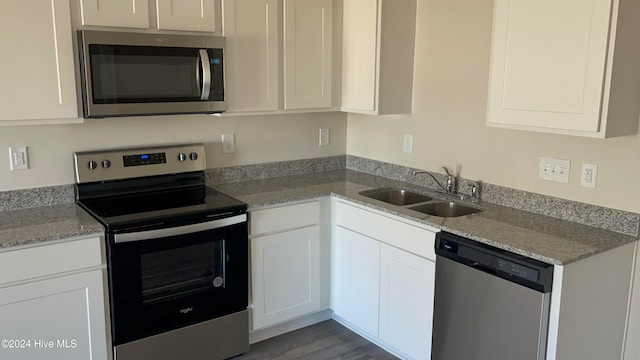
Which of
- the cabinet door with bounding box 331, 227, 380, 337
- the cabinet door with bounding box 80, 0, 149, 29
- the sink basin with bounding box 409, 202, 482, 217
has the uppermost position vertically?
the cabinet door with bounding box 80, 0, 149, 29

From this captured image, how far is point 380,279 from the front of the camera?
9.56 ft

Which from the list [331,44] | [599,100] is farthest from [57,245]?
[599,100]

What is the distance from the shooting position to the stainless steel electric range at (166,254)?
→ 8.18 feet

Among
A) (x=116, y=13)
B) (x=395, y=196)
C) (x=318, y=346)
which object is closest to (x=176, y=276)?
(x=318, y=346)

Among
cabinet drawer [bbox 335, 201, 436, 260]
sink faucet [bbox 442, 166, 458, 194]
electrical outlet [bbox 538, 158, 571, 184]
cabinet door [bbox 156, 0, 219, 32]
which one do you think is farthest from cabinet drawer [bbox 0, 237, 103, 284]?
electrical outlet [bbox 538, 158, 571, 184]

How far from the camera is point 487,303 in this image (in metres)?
2.29

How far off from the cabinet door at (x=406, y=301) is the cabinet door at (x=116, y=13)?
1.69 metres

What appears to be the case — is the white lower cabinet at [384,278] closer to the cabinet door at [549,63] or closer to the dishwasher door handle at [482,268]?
the dishwasher door handle at [482,268]

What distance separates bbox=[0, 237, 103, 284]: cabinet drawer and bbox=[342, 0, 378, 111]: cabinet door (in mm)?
1711

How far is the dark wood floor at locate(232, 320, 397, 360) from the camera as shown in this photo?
118 inches

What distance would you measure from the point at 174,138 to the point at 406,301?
160cm

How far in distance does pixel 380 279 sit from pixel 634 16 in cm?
170

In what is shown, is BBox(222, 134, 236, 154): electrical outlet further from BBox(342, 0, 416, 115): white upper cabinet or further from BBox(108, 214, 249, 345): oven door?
BBox(342, 0, 416, 115): white upper cabinet

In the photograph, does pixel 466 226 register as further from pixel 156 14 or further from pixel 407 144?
pixel 156 14
